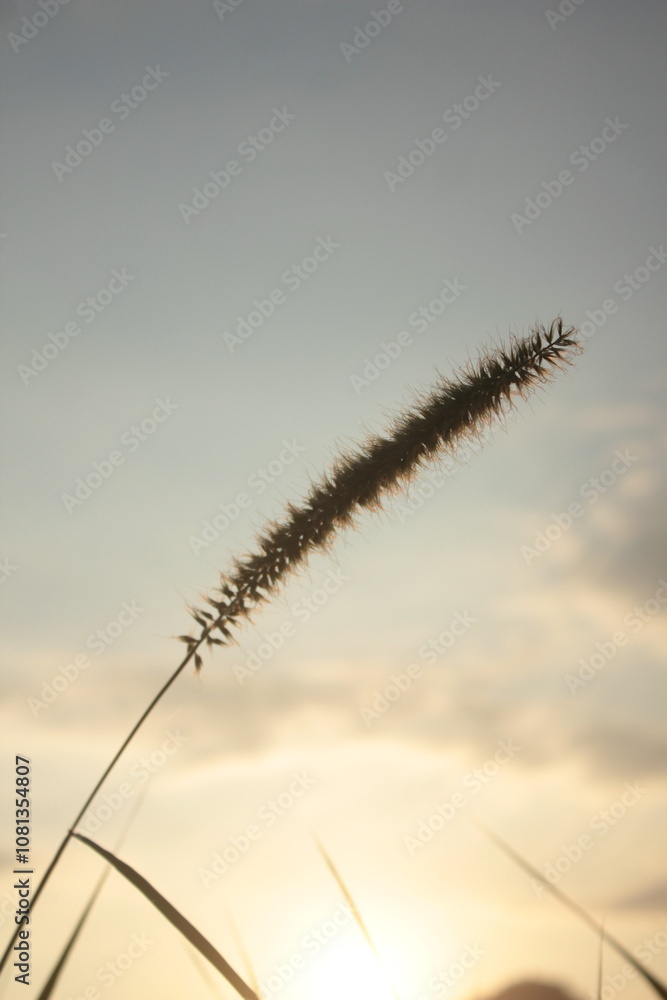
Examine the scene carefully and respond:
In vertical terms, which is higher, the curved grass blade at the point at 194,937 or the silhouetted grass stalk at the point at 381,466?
the silhouetted grass stalk at the point at 381,466

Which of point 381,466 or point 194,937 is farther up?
point 381,466

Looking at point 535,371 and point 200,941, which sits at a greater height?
point 535,371

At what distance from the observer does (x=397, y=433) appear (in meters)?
3.05

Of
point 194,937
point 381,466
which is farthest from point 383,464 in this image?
point 194,937

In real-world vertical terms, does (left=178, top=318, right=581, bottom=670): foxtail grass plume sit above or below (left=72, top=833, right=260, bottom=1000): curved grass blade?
above

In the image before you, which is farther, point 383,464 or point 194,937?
point 383,464

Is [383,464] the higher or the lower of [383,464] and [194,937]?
the higher

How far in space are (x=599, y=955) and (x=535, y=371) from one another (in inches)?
86.0

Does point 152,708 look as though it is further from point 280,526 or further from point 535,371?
point 535,371

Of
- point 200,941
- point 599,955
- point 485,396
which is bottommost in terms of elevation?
point 200,941

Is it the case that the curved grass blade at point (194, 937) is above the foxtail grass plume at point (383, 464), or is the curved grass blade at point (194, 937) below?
below

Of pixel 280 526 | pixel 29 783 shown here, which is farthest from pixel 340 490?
pixel 29 783

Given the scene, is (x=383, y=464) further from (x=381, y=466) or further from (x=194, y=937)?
(x=194, y=937)

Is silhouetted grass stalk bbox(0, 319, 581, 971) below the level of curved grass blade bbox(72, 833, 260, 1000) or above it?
above
